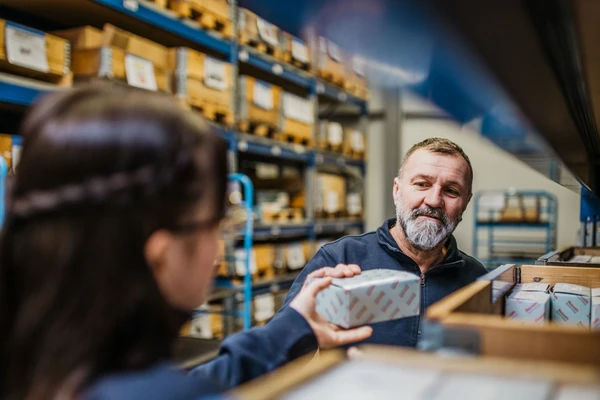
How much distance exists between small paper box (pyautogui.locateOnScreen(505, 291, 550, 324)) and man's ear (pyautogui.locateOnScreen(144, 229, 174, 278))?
1.25 meters

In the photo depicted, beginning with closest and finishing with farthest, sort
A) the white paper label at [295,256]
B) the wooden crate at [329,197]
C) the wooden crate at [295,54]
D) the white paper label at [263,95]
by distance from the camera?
the white paper label at [263,95]
the wooden crate at [295,54]
the white paper label at [295,256]
the wooden crate at [329,197]

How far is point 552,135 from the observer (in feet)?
4.64

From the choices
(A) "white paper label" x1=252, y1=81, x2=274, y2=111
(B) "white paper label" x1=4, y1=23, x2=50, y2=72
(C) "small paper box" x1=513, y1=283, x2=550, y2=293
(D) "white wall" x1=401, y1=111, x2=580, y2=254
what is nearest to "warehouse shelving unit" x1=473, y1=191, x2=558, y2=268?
(D) "white wall" x1=401, y1=111, x2=580, y2=254

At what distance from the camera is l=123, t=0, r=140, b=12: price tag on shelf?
395cm

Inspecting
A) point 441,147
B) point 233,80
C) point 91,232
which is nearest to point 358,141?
point 233,80

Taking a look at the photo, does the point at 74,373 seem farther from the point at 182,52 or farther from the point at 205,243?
the point at 182,52

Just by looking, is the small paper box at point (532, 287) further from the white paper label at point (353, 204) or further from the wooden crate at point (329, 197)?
Answer: the white paper label at point (353, 204)

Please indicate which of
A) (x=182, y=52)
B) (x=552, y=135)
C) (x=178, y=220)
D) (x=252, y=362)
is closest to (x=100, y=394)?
(x=178, y=220)

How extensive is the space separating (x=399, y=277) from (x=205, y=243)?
681 millimetres

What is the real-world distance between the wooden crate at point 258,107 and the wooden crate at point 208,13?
0.51m

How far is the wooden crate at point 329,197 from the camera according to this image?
7.25 m

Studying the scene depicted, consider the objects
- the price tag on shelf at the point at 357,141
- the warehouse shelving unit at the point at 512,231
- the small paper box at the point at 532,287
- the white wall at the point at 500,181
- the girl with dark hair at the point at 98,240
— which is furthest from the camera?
the white wall at the point at 500,181

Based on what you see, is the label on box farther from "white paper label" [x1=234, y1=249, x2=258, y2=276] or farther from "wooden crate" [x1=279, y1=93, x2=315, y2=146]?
"wooden crate" [x1=279, y1=93, x2=315, y2=146]

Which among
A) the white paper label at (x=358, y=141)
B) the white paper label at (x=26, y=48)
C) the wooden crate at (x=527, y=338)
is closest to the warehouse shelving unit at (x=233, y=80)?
the white paper label at (x=26, y=48)
